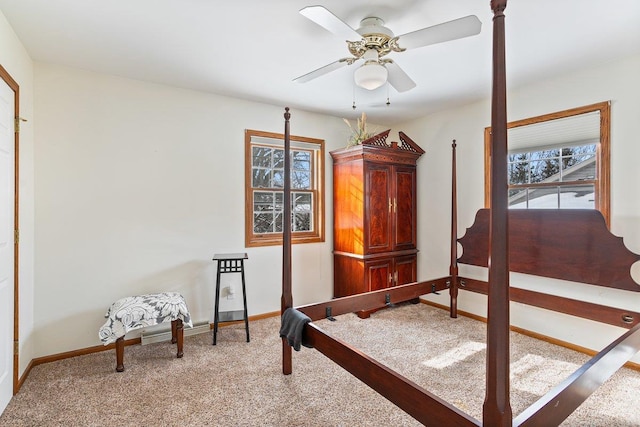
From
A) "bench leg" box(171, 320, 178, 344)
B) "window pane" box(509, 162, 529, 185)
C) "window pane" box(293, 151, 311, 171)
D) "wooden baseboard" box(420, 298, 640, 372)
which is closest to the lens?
"wooden baseboard" box(420, 298, 640, 372)

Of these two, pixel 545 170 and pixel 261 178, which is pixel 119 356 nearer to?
pixel 261 178

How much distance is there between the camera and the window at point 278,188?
3.73m

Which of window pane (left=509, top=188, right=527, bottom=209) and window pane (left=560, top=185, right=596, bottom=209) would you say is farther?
window pane (left=509, top=188, right=527, bottom=209)

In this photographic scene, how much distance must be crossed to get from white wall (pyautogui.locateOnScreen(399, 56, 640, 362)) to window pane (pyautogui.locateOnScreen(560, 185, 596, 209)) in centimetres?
16

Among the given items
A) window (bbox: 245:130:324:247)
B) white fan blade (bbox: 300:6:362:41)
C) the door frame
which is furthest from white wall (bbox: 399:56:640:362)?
the door frame

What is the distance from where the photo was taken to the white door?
6.68ft

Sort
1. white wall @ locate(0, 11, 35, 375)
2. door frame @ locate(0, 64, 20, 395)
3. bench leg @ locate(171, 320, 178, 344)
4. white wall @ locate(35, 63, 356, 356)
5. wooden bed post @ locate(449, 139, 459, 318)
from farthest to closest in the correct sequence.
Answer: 1. wooden bed post @ locate(449, 139, 459, 318)
2. bench leg @ locate(171, 320, 178, 344)
3. white wall @ locate(35, 63, 356, 356)
4. white wall @ locate(0, 11, 35, 375)
5. door frame @ locate(0, 64, 20, 395)

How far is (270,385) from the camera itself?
2322 mm

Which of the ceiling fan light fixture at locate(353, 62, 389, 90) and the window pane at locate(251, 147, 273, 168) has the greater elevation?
the ceiling fan light fixture at locate(353, 62, 389, 90)

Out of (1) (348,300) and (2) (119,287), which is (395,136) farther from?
(2) (119,287)

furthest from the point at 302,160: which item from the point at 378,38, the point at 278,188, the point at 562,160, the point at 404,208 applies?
the point at 562,160

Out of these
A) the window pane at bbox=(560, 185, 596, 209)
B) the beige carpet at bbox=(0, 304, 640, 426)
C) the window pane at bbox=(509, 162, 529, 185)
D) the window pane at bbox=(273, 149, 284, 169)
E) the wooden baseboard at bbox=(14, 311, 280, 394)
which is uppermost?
the window pane at bbox=(273, 149, 284, 169)

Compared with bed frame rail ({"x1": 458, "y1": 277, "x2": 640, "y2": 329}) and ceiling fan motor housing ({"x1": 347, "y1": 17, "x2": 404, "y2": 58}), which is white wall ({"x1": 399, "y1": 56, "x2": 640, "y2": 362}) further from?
ceiling fan motor housing ({"x1": 347, "y1": 17, "x2": 404, "y2": 58})

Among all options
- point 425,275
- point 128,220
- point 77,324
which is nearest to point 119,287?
point 77,324
